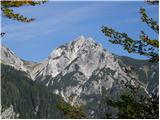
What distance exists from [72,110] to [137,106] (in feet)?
19.6

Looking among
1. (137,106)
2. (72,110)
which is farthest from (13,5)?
(72,110)

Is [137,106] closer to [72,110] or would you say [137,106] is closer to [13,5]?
[72,110]

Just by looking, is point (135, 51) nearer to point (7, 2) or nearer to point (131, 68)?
point (131, 68)

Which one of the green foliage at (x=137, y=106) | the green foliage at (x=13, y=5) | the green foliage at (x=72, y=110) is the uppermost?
the green foliage at (x=13, y=5)

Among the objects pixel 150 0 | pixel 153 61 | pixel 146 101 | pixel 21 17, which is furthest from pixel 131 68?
pixel 21 17

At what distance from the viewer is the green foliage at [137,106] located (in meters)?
22.1

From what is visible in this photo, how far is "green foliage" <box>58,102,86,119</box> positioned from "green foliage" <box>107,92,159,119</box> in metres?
2.07

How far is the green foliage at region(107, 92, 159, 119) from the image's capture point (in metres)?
22.1

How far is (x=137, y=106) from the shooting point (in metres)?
23.8

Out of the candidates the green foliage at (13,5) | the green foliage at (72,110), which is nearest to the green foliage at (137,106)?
the green foliage at (72,110)

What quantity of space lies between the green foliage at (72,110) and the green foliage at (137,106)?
2.07 meters

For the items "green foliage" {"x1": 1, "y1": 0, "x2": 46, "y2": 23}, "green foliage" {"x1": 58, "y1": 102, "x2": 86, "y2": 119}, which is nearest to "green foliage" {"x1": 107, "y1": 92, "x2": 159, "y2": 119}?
"green foliage" {"x1": 58, "y1": 102, "x2": 86, "y2": 119}

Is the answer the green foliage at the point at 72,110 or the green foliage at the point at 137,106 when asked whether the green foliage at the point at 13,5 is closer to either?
the green foliage at the point at 137,106

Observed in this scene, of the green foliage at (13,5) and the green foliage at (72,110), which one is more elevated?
the green foliage at (13,5)
